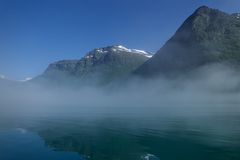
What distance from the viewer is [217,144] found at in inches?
1940

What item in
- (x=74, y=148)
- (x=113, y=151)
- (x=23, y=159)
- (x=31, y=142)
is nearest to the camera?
(x=23, y=159)

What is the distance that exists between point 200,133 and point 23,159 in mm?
33586

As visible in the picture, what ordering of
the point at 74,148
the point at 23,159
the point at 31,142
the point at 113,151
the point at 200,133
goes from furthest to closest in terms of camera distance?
the point at 200,133
the point at 31,142
the point at 74,148
the point at 113,151
the point at 23,159

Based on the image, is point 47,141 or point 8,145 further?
point 47,141

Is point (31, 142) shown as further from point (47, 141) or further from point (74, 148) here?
point (74, 148)

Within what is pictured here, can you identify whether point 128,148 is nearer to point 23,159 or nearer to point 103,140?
point 103,140

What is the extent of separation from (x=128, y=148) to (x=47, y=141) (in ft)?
52.7

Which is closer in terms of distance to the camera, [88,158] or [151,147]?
[88,158]

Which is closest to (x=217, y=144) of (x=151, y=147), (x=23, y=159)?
(x=151, y=147)

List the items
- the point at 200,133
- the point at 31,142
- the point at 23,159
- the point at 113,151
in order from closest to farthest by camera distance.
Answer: the point at 23,159
the point at 113,151
the point at 31,142
the point at 200,133

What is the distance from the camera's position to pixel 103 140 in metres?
56.5

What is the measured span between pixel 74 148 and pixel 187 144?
17.2 meters

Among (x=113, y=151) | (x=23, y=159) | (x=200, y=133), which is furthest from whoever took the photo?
(x=200, y=133)

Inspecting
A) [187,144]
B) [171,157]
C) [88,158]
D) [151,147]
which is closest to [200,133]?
[187,144]
